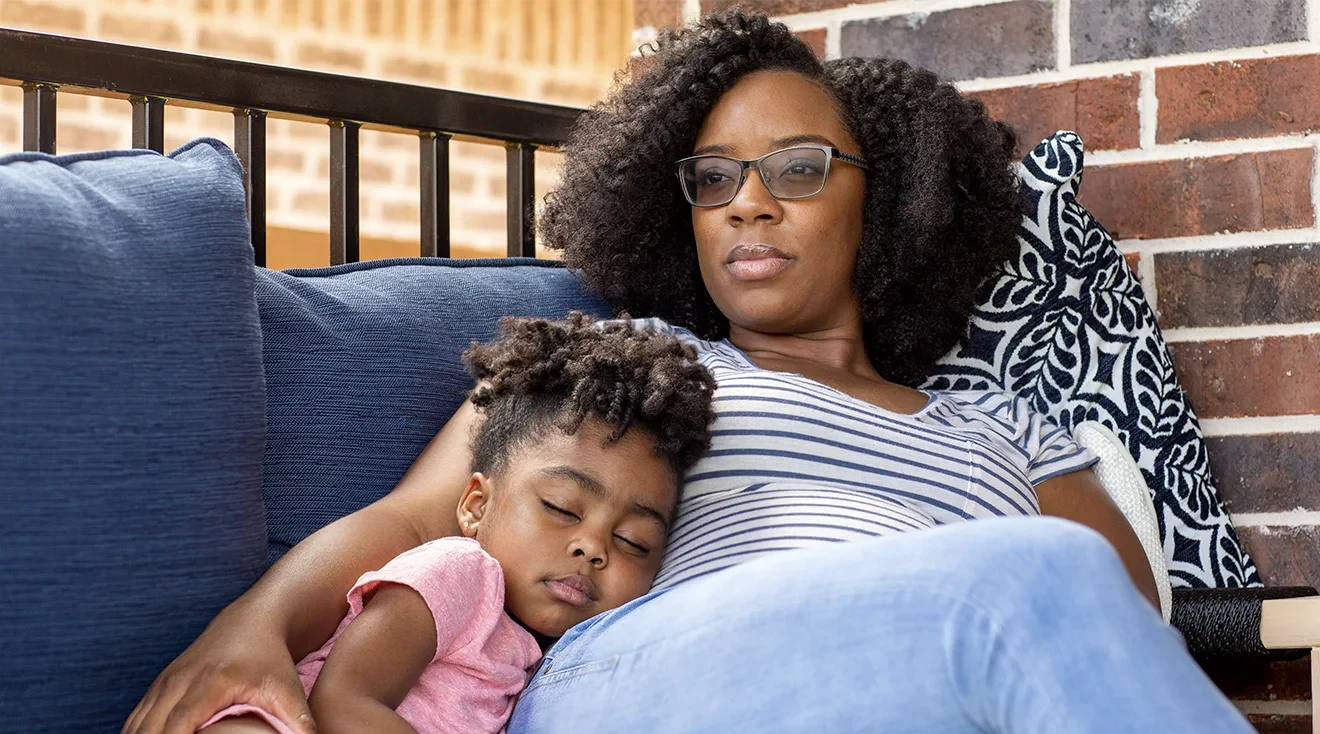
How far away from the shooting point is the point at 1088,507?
6.05ft

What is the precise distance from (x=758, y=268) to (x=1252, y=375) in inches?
30.2

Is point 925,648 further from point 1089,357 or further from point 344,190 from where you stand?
point 344,190

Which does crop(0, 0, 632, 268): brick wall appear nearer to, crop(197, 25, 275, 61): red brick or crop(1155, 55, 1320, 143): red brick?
crop(197, 25, 275, 61): red brick

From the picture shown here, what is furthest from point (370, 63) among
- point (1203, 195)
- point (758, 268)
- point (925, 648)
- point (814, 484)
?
point (925, 648)

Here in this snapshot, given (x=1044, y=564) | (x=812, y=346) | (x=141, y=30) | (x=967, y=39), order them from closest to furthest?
1. (x=1044, y=564)
2. (x=812, y=346)
3. (x=967, y=39)
4. (x=141, y=30)

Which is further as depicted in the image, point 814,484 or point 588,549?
point 814,484

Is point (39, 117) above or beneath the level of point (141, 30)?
beneath

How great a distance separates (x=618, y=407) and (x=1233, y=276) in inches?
43.4

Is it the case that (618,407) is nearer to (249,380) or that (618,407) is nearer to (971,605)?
(249,380)

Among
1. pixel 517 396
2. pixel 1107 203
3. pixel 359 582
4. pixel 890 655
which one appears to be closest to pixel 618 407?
pixel 517 396

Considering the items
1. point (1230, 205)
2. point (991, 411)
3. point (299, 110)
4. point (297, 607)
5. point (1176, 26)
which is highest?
point (1176, 26)

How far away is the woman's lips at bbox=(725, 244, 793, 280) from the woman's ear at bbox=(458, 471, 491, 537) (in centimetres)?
56

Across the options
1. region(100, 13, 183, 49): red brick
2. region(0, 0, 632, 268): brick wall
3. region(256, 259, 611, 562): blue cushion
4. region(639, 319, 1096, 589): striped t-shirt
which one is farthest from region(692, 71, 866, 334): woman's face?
region(100, 13, 183, 49): red brick

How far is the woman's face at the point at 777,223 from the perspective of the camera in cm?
192
